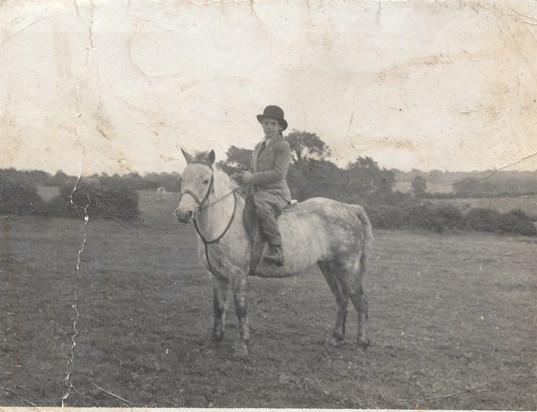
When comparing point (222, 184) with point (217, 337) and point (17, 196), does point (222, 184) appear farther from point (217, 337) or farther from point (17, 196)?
point (17, 196)

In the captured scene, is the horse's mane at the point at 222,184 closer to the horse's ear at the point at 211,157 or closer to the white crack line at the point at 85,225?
the horse's ear at the point at 211,157

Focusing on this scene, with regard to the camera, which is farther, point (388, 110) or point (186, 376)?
point (388, 110)

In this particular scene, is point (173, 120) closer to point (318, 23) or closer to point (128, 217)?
point (128, 217)

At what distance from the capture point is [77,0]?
4.94 metres

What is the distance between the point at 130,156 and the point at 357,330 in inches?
108

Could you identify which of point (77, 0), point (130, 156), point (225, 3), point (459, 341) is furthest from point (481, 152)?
point (77, 0)

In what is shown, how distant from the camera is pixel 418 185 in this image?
4.98 metres

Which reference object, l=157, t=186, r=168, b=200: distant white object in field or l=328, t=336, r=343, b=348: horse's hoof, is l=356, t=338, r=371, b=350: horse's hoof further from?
l=157, t=186, r=168, b=200: distant white object in field

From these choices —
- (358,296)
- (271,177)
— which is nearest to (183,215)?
(271,177)

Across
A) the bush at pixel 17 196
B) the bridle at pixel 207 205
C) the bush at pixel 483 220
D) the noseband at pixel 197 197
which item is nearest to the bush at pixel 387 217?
the bush at pixel 483 220

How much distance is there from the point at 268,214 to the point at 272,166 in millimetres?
454

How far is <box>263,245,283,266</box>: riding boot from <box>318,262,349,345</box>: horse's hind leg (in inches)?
19.0

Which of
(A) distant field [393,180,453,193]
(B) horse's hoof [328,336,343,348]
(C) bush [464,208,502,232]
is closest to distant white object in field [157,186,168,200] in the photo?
(B) horse's hoof [328,336,343,348]

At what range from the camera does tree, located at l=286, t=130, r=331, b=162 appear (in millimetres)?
4914
